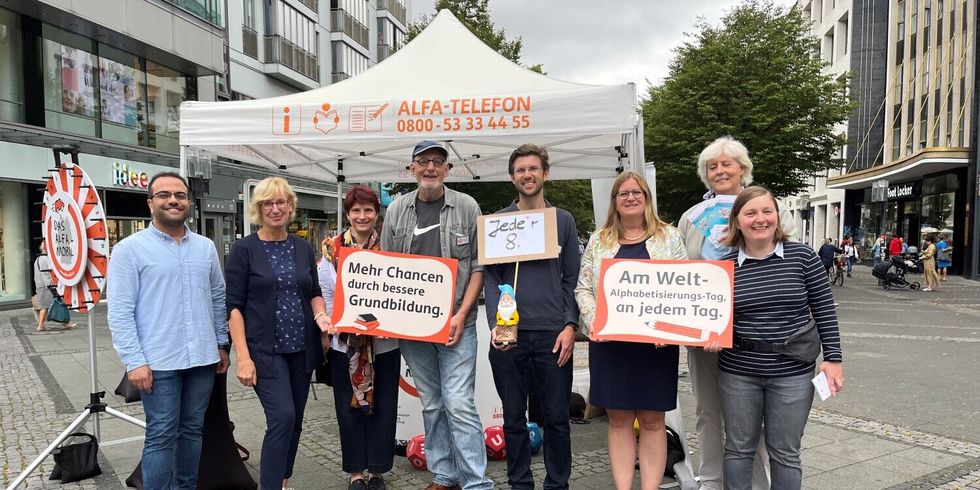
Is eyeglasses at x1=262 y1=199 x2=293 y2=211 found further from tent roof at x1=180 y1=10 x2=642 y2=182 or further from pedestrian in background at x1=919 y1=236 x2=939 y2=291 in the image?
pedestrian in background at x1=919 y1=236 x2=939 y2=291

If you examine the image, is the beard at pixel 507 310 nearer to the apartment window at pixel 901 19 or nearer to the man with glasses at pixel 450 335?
the man with glasses at pixel 450 335

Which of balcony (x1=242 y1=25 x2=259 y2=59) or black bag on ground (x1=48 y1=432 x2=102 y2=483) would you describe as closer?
black bag on ground (x1=48 y1=432 x2=102 y2=483)

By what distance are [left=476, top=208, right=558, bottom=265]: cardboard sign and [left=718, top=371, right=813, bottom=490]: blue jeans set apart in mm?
1126

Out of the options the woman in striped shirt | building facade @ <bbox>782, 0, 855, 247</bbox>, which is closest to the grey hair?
the woman in striped shirt

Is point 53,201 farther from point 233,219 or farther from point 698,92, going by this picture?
point 233,219

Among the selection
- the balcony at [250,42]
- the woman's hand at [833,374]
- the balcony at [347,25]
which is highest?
the balcony at [347,25]

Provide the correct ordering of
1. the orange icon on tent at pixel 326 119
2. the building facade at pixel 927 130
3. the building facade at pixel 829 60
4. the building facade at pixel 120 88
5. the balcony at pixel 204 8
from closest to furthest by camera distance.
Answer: the orange icon on tent at pixel 326 119 → the building facade at pixel 120 88 → the balcony at pixel 204 8 → the building facade at pixel 927 130 → the building facade at pixel 829 60

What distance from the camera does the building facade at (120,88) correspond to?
15.8 m

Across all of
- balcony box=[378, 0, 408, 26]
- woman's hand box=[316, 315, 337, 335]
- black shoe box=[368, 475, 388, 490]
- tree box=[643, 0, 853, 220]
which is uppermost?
balcony box=[378, 0, 408, 26]

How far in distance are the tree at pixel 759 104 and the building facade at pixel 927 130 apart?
678cm

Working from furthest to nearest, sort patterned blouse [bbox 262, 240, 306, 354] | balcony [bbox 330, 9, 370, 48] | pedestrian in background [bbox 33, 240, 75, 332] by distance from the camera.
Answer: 1. balcony [bbox 330, 9, 370, 48]
2. pedestrian in background [bbox 33, 240, 75, 332]
3. patterned blouse [bbox 262, 240, 306, 354]

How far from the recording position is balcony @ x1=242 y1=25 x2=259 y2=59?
90.0ft

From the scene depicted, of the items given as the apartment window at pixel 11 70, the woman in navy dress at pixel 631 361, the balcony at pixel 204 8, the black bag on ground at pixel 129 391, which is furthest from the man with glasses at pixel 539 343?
the balcony at pixel 204 8

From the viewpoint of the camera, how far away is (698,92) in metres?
18.1
